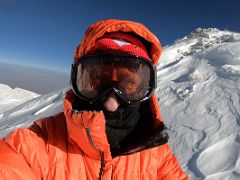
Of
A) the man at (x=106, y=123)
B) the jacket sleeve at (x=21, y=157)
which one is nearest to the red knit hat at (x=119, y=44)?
the man at (x=106, y=123)

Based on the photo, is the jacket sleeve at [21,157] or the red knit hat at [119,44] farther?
the red knit hat at [119,44]

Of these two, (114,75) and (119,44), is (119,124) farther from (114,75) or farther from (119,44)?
(119,44)

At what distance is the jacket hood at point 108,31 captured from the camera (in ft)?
4.71

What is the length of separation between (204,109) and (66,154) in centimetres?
370

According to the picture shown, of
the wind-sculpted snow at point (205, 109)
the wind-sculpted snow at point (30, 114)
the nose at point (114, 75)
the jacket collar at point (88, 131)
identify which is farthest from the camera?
the wind-sculpted snow at point (30, 114)

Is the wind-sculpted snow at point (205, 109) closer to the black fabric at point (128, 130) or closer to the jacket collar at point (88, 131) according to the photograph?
the black fabric at point (128, 130)

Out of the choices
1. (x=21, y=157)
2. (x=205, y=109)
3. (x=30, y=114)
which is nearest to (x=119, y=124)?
(x=21, y=157)

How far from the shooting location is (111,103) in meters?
1.53

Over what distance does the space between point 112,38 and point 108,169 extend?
58 centimetres

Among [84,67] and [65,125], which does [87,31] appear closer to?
[84,67]

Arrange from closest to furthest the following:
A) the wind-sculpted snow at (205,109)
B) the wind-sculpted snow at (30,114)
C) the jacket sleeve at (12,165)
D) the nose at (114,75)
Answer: the jacket sleeve at (12,165) < the nose at (114,75) < the wind-sculpted snow at (205,109) < the wind-sculpted snow at (30,114)

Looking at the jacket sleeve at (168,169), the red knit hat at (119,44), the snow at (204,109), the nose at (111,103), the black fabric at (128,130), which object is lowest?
the snow at (204,109)

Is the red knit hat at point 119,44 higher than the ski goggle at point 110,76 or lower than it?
higher

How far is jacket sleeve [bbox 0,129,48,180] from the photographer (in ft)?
3.69
